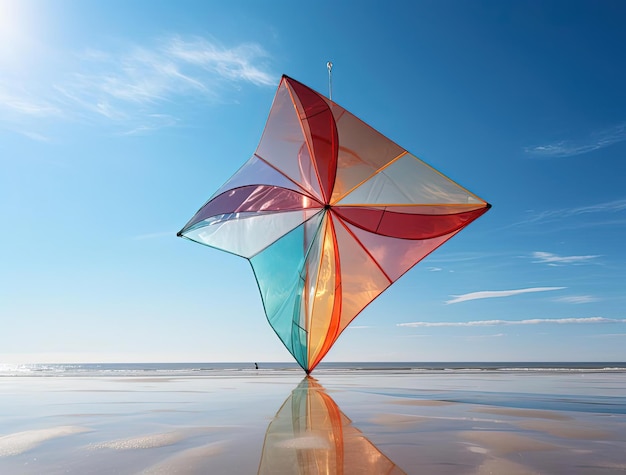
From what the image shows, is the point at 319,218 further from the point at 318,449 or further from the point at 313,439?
the point at 318,449

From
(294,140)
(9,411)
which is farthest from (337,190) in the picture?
(9,411)

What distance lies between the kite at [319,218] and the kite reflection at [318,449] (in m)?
5.86

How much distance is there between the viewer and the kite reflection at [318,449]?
9.09 feet

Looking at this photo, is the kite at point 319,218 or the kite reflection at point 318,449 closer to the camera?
the kite reflection at point 318,449

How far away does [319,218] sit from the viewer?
37.4 ft

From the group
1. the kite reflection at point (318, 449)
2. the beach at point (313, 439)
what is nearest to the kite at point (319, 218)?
the beach at point (313, 439)

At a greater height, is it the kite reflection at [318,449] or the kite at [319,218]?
the kite at [319,218]

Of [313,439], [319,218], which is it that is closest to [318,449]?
[313,439]

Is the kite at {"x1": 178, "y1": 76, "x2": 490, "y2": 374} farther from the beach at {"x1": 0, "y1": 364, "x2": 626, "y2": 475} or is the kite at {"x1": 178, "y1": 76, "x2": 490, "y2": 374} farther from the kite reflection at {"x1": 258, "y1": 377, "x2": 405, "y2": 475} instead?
the kite reflection at {"x1": 258, "y1": 377, "x2": 405, "y2": 475}

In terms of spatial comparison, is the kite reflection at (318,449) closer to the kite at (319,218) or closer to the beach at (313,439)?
the beach at (313,439)

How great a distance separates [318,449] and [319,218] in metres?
8.29

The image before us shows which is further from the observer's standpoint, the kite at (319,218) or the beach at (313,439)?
the kite at (319,218)

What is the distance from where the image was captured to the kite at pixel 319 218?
1009 cm

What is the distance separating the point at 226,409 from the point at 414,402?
2.77 meters
